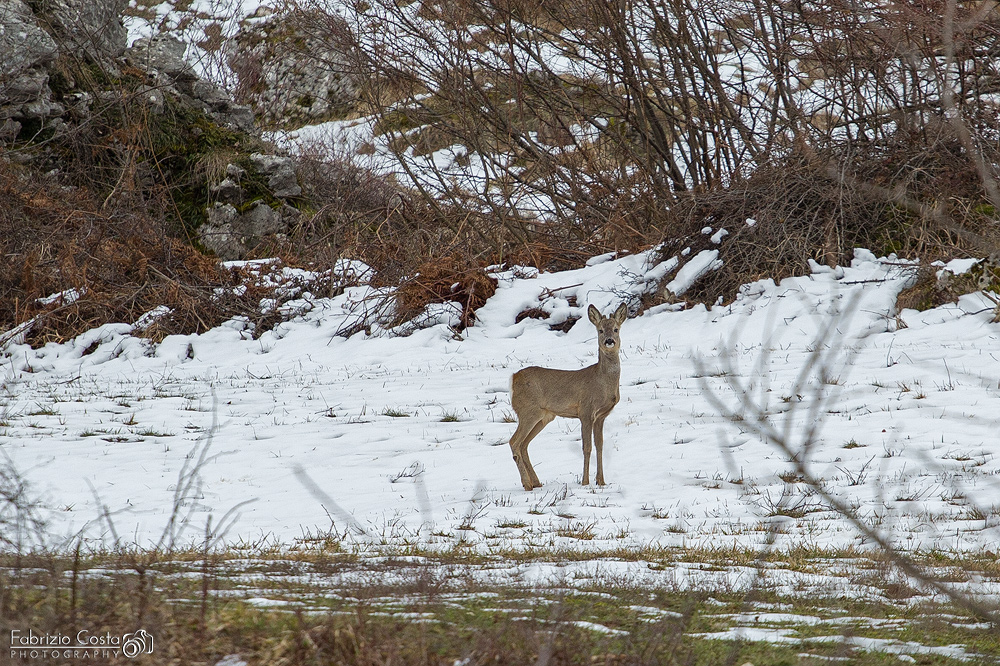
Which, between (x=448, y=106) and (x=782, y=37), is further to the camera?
(x=448, y=106)

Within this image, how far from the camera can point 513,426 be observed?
9789 millimetres

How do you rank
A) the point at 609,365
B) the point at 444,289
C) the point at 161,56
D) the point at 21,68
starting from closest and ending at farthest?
the point at 609,365 → the point at 444,289 → the point at 21,68 → the point at 161,56

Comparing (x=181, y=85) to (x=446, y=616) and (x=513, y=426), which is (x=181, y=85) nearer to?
(x=513, y=426)

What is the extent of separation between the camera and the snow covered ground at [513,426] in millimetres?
6508

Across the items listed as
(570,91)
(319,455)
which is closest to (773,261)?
(570,91)

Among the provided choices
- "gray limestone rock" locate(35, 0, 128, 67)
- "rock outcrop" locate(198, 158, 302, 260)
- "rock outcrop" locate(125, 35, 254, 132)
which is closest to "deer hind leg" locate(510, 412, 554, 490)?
"rock outcrop" locate(198, 158, 302, 260)

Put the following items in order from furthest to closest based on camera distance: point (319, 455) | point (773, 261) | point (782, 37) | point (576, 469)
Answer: point (782, 37) < point (773, 261) < point (319, 455) < point (576, 469)

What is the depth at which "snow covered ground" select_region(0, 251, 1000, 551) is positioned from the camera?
256 inches

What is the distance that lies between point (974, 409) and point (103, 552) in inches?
289

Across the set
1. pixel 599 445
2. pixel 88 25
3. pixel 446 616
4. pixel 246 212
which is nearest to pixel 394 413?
pixel 599 445

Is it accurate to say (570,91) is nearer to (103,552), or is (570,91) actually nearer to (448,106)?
(448,106)

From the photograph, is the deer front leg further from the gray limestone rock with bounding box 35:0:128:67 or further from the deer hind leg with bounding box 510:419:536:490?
the gray limestone rock with bounding box 35:0:128:67

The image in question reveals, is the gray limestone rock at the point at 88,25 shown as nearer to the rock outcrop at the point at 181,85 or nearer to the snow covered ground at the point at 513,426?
the rock outcrop at the point at 181,85

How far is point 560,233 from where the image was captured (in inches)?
701
